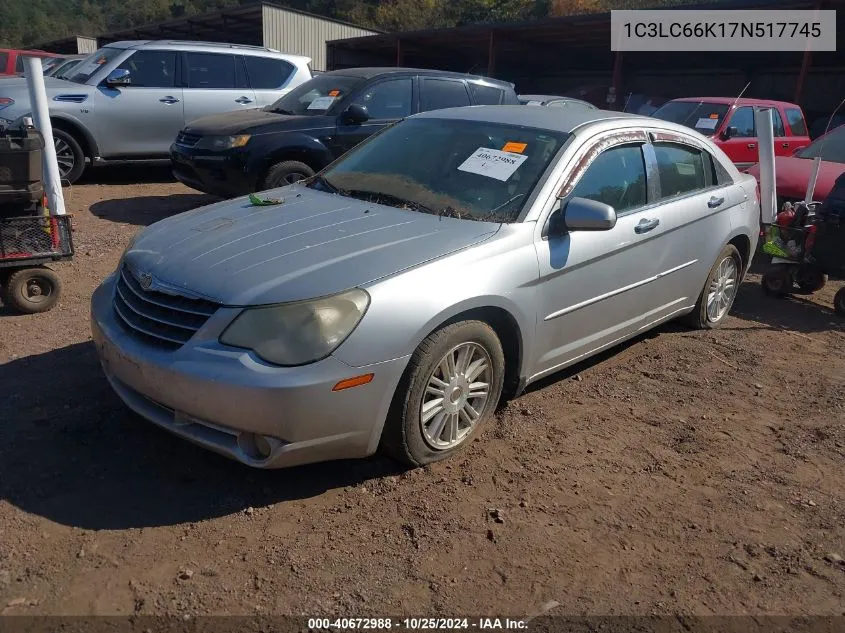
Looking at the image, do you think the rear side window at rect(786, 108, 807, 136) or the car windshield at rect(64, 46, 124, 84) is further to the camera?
the rear side window at rect(786, 108, 807, 136)

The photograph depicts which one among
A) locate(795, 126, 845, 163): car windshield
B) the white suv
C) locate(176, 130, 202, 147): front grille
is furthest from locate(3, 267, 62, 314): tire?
locate(795, 126, 845, 163): car windshield

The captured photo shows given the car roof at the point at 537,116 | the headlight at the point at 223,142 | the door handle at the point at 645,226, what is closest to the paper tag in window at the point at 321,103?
the headlight at the point at 223,142

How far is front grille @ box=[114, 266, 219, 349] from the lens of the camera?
3.15m

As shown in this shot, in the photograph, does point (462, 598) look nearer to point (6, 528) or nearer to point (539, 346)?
point (539, 346)

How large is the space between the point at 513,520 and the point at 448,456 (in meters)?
0.52

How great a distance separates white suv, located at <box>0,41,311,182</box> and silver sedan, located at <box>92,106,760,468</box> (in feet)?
20.6

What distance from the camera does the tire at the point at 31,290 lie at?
5230 mm

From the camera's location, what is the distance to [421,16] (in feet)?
170

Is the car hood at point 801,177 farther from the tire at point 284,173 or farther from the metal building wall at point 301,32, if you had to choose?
the metal building wall at point 301,32

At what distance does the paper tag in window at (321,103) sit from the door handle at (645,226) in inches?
202

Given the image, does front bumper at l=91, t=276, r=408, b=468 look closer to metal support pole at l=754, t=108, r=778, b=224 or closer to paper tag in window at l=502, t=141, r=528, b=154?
paper tag in window at l=502, t=141, r=528, b=154

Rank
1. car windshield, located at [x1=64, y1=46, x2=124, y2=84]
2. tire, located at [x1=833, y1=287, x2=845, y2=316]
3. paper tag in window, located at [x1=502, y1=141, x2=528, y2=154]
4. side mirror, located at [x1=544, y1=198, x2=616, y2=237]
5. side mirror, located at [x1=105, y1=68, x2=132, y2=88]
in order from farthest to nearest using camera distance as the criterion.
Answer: car windshield, located at [x1=64, y1=46, x2=124, y2=84] → side mirror, located at [x1=105, y1=68, x2=132, y2=88] → tire, located at [x1=833, y1=287, x2=845, y2=316] → paper tag in window, located at [x1=502, y1=141, x2=528, y2=154] → side mirror, located at [x1=544, y1=198, x2=616, y2=237]

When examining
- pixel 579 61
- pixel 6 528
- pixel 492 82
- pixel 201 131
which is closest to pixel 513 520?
pixel 6 528

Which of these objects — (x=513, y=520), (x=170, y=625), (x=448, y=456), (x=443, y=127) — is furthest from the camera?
(x=443, y=127)
